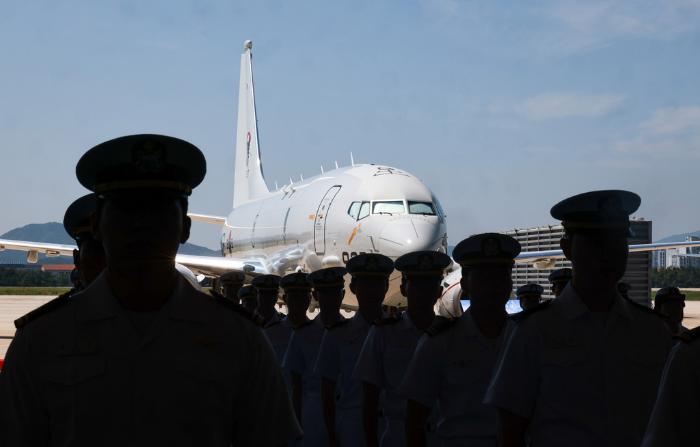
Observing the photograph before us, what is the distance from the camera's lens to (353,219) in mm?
21328

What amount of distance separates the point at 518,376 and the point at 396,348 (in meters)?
2.34

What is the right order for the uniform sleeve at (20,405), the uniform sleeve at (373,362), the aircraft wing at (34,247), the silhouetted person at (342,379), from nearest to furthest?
→ the uniform sleeve at (20,405)
the uniform sleeve at (373,362)
the silhouetted person at (342,379)
the aircraft wing at (34,247)

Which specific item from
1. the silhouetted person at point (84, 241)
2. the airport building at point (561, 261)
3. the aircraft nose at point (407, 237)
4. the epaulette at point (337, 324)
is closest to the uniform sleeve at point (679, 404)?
the silhouetted person at point (84, 241)

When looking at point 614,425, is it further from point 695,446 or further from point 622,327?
point 695,446

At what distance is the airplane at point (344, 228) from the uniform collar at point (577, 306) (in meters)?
13.6

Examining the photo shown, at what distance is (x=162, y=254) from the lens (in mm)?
2559

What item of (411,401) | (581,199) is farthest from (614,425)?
(411,401)

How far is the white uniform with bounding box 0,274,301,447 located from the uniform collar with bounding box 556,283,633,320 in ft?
4.91

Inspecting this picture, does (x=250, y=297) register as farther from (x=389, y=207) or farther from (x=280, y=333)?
(x=389, y=207)

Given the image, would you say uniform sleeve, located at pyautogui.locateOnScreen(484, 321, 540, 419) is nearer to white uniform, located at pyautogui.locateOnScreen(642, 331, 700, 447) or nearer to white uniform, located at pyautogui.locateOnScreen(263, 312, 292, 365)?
white uniform, located at pyautogui.locateOnScreen(642, 331, 700, 447)

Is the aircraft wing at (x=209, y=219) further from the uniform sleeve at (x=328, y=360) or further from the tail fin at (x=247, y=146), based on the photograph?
the uniform sleeve at (x=328, y=360)

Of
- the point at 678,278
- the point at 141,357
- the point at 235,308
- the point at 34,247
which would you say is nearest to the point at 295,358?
the point at 235,308

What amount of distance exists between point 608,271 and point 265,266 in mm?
23276

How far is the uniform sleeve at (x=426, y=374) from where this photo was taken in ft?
15.1
